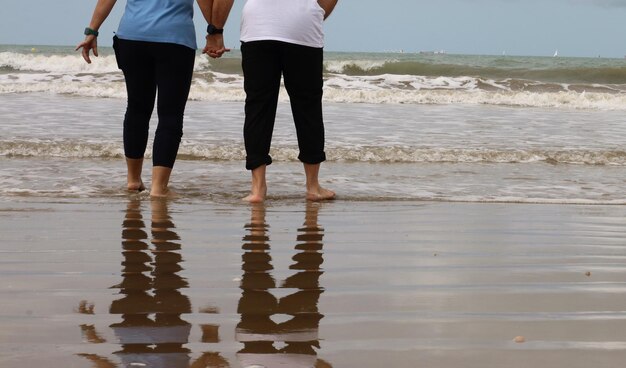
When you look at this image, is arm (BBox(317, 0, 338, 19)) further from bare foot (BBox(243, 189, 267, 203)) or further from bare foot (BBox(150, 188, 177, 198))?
bare foot (BBox(150, 188, 177, 198))

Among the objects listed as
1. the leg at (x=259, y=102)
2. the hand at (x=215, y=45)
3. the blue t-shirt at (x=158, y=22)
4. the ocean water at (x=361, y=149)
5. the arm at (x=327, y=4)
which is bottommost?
the ocean water at (x=361, y=149)

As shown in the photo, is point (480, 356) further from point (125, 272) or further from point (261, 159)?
point (261, 159)

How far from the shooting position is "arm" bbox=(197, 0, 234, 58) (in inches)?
194

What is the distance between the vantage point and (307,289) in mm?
2713

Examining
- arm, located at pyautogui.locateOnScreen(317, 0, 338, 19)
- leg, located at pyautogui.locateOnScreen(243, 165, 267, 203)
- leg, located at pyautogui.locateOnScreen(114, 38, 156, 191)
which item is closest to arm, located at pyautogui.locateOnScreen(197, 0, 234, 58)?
leg, located at pyautogui.locateOnScreen(114, 38, 156, 191)

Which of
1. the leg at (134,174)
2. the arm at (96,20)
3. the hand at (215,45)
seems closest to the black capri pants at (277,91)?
the hand at (215,45)

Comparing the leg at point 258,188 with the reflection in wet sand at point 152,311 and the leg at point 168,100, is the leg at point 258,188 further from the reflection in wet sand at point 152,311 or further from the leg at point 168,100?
the reflection in wet sand at point 152,311

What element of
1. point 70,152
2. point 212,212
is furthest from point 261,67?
point 70,152

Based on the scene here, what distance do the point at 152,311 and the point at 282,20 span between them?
2783 mm

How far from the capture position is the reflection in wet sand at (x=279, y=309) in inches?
79.2

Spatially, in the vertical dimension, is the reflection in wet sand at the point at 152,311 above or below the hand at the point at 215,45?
below

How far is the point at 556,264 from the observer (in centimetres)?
318

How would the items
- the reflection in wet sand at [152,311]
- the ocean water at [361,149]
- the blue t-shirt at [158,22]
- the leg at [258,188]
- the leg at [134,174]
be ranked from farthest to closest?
the ocean water at [361,149], the leg at [134,174], the leg at [258,188], the blue t-shirt at [158,22], the reflection in wet sand at [152,311]

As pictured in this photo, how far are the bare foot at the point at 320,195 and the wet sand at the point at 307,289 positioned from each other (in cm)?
64
